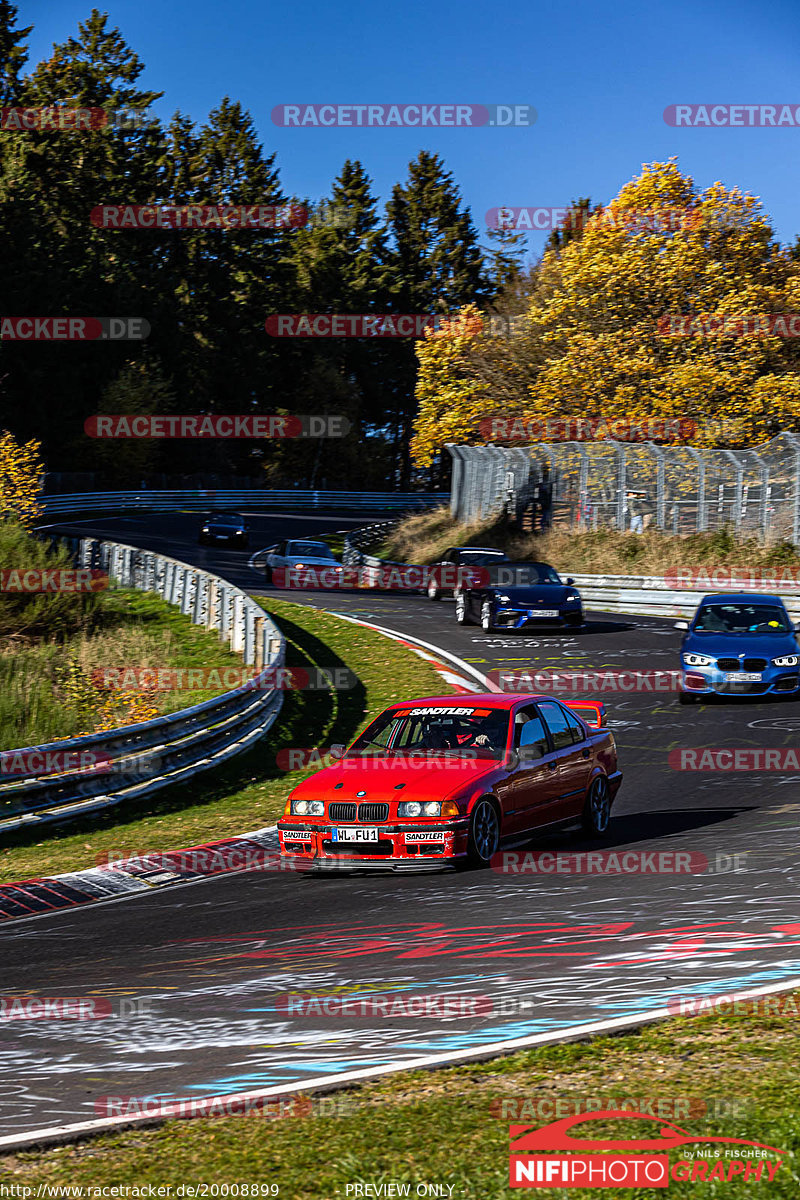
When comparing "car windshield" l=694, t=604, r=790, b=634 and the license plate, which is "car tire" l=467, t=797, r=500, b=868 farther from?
"car windshield" l=694, t=604, r=790, b=634

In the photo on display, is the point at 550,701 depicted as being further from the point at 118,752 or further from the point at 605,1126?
the point at 605,1126

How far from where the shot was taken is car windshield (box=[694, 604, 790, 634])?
20.8 meters

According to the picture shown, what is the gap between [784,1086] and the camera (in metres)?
4.95

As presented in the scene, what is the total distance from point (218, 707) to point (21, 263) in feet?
194

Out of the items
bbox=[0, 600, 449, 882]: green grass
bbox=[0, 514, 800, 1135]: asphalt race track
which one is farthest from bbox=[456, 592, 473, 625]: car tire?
bbox=[0, 514, 800, 1135]: asphalt race track

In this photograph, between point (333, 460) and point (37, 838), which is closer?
point (37, 838)

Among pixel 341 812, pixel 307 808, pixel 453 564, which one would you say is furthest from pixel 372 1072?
pixel 453 564

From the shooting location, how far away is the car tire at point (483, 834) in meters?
10.5

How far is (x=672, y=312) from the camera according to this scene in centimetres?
4428

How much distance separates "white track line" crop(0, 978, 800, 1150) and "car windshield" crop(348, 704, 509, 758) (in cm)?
529

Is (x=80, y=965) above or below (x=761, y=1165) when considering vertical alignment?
below

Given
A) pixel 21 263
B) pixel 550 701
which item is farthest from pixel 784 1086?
pixel 21 263

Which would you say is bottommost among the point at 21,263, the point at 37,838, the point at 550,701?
the point at 37,838

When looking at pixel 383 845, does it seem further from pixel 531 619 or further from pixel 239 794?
pixel 531 619
